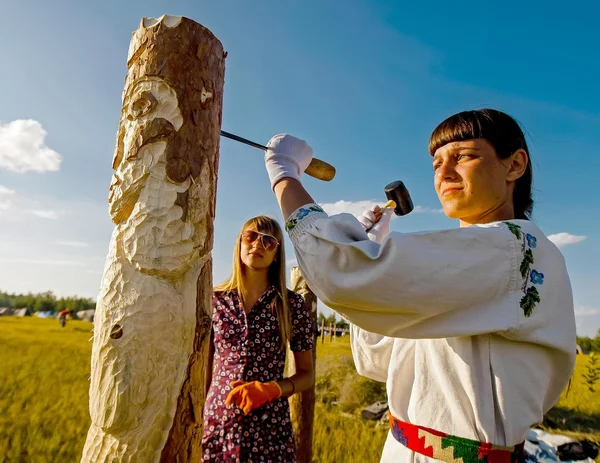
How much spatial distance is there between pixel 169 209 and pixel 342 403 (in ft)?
22.8

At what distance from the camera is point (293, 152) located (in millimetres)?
1499

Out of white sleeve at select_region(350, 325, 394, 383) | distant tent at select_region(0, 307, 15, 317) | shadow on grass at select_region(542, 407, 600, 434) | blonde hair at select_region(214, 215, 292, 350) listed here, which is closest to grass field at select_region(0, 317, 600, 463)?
shadow on grass at select_region(542, 407, 600, 434)

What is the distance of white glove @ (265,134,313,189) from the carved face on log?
0.32 m

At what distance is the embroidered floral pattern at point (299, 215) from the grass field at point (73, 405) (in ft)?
7.74

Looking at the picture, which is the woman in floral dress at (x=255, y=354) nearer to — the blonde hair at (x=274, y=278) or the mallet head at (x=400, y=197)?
the blonde hair at (x=274, y=278)

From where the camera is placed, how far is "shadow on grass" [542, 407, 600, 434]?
21.2 feet

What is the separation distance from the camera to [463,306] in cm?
99

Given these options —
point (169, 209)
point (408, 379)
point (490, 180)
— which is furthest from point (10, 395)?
point (490, 180)

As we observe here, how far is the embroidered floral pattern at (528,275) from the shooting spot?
1.04m

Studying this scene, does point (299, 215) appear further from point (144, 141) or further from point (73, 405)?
point (73, 405)

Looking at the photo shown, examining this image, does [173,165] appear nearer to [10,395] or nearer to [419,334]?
[419,334]

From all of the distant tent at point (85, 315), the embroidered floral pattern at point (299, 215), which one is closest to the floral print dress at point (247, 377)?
the embroidered floral pattern at point (299, 215)

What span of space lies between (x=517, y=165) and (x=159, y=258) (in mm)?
1214

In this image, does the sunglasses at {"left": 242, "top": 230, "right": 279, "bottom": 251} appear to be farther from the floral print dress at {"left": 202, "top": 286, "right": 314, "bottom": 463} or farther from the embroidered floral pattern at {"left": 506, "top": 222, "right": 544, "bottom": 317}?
the embroidered floral pattern at {"left": 506, "top": 222, "right": 544, "bottom": 317}
